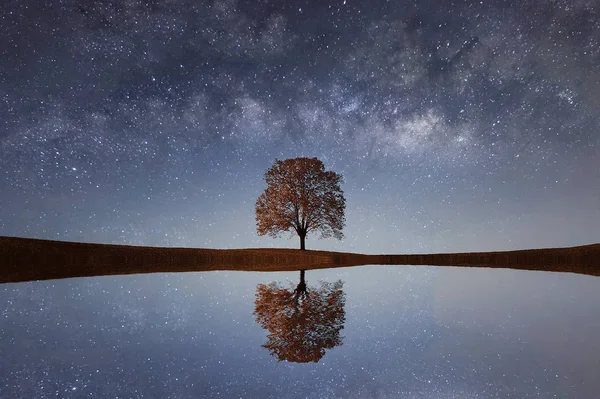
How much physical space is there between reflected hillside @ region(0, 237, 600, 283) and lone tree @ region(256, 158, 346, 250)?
329 cm

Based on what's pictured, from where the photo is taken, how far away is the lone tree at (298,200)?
34750 mm

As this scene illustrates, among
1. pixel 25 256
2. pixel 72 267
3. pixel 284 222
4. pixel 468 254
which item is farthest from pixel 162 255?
pixel 468 254

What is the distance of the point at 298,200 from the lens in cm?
3472

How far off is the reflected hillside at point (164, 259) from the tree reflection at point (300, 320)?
926 centimetres

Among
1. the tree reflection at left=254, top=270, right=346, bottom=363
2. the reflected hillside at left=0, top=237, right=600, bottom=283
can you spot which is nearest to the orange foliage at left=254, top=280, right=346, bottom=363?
the tree reflection at left=254, top=270, right=346, bottom=363

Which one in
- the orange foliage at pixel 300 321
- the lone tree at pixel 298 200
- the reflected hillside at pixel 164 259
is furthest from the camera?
the lone tree at pixel 298 200

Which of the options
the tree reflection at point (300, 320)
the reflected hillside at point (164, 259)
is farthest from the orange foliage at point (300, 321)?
the reflected hillside at point (164, 259)

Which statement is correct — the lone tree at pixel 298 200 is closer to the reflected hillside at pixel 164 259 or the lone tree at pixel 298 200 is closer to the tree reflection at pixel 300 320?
the reflected hillside at pixel 164 259

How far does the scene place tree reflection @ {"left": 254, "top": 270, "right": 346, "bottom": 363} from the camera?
511cm

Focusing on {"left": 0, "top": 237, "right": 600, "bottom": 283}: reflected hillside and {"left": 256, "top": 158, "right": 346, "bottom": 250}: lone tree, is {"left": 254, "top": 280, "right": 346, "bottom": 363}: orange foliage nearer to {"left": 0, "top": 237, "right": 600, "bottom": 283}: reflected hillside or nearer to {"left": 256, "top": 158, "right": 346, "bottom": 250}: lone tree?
{"left": 0, "top": 237, "right": 600, "bottom": 283}: reflected hillside

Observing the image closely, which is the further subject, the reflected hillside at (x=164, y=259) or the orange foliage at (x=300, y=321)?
the reflected hillside at (x=164, y=259)

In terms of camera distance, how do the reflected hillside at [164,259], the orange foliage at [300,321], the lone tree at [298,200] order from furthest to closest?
the lone tree at [298,200] < the reflected hillside at [164,259] < the orange foliage at [300,321]

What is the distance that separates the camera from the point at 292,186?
34969 mm

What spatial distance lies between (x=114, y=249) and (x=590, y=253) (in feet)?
93.0
